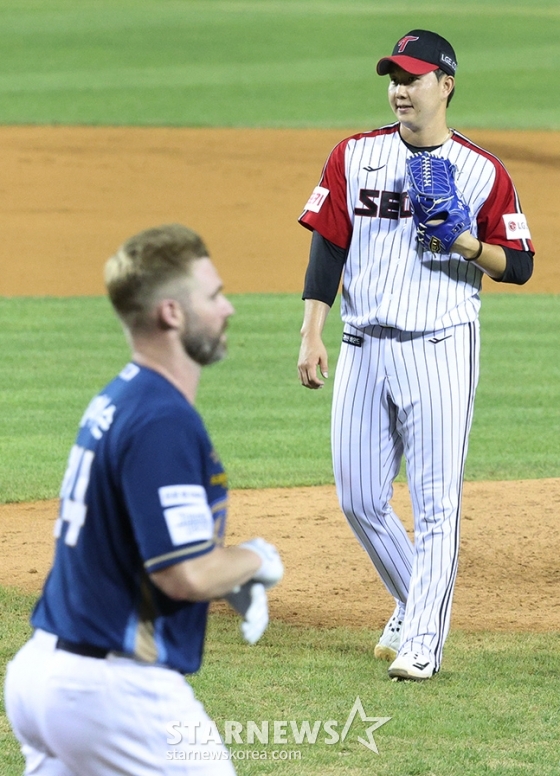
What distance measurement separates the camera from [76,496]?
2682 mm

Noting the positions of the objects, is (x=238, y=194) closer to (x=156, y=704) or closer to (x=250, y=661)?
(x=250, y=661)

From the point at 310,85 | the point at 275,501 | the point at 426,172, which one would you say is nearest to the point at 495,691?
the point at 426,172

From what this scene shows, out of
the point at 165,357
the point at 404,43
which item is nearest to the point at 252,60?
the point at 404,43

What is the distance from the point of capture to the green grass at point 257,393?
8.80 m

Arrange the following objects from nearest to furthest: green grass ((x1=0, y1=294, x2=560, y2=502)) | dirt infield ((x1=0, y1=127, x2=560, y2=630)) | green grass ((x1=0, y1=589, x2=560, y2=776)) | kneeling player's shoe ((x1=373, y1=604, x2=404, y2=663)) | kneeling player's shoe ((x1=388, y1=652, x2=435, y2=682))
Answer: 1. green grass ((x1=0, y1=589, x2=560, y2=776))
2. kneeling player's shoe ((x1=388, y1=652, x2=435, y2=682))
3. kneeling player's shoe ((x1=373, y1=604, x2=404, y2=663))
4. dirt infield ((x1=0, y1=127, x2=560, y2=630))
5. green grass ((x1=0, y1=294, x2=560, y2=502))

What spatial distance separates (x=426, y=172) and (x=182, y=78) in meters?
30.3

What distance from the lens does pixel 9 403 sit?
10.3 meters

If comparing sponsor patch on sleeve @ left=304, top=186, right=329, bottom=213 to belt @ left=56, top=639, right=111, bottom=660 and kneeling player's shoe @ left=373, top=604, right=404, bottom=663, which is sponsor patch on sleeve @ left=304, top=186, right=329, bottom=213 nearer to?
kneeling player's shoe @ left=373, top=604, right=404, bottom=663

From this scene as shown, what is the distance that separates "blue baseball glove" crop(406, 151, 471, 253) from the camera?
4.70 metres

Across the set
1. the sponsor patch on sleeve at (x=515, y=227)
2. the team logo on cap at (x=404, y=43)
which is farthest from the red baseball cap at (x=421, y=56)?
the sponsor patch on sleeve at (x=515, y=227)

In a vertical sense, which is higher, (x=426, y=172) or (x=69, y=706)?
(x=426, y=172)

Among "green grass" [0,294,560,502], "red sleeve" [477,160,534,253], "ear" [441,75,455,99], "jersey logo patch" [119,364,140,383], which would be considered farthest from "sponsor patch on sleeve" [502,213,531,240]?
"green grass" [0,294,560,502]

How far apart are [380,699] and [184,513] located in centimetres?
239

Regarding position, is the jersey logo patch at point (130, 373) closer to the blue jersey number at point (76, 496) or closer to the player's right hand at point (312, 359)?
the blue jersey number at point (76, 496)
